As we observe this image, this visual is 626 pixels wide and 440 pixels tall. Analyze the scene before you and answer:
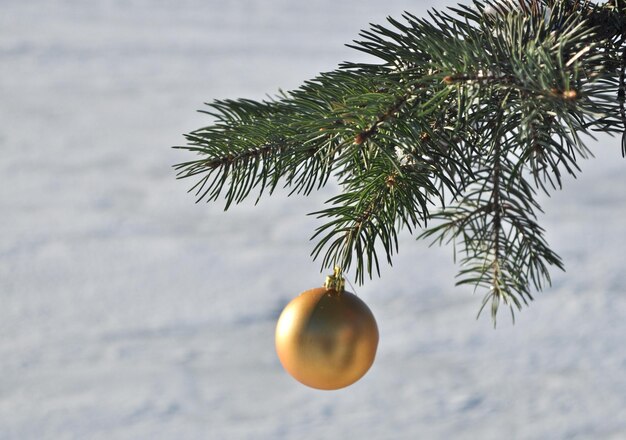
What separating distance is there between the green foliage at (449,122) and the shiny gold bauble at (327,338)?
0.02 m

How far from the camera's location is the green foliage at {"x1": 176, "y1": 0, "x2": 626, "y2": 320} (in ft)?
0.79

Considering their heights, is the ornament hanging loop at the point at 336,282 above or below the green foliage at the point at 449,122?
below

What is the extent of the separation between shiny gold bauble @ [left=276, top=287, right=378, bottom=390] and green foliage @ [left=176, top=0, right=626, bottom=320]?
2 centimetres

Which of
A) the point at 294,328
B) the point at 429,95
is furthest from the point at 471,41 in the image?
the point at 294,328

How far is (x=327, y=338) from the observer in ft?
1.03

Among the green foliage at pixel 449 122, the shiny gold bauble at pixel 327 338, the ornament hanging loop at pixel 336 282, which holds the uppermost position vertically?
the green foliage at pixel 449 122

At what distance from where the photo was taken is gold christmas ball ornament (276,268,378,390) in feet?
1.03

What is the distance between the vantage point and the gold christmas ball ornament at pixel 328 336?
314mm

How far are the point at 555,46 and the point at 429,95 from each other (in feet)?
0.14

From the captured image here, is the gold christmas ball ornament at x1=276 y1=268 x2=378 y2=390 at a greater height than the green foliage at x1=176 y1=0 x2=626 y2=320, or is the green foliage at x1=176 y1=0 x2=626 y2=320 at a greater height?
the green foliage at x1=176 y1=0 x2=626 y2=320

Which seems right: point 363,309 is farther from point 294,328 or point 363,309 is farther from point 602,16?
point 602,16

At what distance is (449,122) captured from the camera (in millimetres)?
286

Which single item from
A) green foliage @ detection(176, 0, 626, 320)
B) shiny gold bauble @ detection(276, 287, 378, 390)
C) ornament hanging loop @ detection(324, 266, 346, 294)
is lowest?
shiny gold bauble @ detection(276, 287, 378, 390)

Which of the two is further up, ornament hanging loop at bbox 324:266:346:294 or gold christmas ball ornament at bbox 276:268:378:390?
ornament hanging loop at bbox 324:266:346:294
